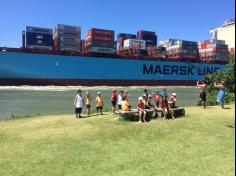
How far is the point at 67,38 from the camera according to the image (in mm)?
63062

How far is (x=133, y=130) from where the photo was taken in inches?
478

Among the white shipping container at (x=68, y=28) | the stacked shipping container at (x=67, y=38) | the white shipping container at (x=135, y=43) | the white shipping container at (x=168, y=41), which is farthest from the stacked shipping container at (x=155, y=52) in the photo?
the white shipping container at (x=68, y=28)

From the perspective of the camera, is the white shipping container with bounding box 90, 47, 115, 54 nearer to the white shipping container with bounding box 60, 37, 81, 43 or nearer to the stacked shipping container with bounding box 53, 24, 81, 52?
the stacked shipping container with bounding box 53, 24, 81, 52

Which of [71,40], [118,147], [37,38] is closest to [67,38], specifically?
[71,40]

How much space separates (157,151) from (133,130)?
2.34 metres

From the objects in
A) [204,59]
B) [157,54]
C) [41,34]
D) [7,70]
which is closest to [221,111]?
[7,70]

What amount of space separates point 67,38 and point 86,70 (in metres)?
6.54

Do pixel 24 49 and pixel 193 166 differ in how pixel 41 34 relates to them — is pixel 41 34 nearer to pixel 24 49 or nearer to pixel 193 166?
pixel 24 49

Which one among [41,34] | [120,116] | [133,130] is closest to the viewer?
[133,130]

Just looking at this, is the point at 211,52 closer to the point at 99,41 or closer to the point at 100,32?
the point at 99,41

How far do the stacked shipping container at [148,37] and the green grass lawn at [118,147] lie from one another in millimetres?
64214

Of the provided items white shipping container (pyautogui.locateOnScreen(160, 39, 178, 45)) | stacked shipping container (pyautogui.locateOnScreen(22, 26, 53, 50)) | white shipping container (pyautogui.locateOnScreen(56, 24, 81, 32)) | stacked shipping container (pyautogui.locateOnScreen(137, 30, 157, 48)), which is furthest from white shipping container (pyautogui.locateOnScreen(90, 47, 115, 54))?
white shipping container (pyautogui.locateOnScreen(160, 39, 178, 45))

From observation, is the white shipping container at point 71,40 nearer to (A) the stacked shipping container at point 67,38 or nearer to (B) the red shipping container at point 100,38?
(A) the stacked shipping container at point 67,38

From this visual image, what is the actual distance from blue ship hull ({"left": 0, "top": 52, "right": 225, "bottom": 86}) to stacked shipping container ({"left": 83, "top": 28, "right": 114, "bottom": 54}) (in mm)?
1644
